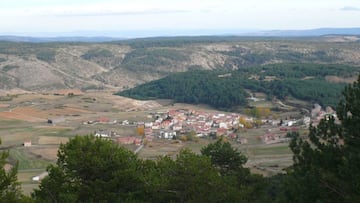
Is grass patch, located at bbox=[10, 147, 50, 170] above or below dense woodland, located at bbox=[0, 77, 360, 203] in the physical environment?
below

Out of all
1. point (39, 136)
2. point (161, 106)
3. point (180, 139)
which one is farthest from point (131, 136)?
point (161, 106)

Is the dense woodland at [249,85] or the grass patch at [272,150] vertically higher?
the dense woodland at [249,85]

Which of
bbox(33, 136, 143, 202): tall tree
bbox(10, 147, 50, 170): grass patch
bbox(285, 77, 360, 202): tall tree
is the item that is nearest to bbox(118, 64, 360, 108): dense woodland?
bbox(10, 147, 50, 170): grass patch

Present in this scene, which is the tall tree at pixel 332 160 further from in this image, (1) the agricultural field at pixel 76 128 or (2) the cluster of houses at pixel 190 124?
(2) the cluster of houses at pixel 190 124

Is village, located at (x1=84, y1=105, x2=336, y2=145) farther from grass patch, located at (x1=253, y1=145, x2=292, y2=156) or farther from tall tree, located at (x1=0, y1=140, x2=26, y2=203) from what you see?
tall tree, located at (x1=0, y1=140, x2=26, y2=203)

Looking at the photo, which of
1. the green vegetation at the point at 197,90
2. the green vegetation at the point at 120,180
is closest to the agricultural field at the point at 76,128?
the green vegetation at the point at 197,90

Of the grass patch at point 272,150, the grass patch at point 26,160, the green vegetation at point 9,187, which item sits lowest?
the grass patch at point 272,150
